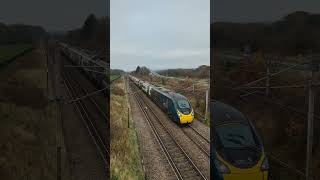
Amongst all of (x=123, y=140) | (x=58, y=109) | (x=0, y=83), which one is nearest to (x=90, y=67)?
(x=58, y=109)

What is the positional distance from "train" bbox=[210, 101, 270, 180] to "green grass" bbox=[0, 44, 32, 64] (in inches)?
194

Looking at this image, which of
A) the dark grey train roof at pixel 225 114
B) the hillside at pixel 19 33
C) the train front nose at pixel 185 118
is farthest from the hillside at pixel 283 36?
the train front nose at pixel 185 118

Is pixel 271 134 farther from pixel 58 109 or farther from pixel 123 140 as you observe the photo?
pixel 123 140

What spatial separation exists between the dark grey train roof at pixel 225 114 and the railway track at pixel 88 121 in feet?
9.59

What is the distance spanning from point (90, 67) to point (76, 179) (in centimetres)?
283

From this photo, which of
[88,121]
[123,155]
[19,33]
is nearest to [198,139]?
[123,155]

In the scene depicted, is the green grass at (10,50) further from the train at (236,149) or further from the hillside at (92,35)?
the train at (236,149)

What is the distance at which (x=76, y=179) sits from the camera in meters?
7.25

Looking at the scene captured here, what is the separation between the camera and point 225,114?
26.5ft

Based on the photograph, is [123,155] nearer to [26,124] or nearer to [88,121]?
[88,121]

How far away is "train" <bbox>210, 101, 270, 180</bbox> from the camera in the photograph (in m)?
7.24

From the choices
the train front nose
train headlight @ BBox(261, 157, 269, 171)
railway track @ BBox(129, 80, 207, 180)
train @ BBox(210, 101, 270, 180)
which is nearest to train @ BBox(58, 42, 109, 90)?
train @ BBox(210, 101, 270, 180)

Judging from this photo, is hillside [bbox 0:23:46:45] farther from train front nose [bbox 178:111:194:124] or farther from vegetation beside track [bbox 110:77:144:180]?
train front nose [bbox 178:111:194:124]

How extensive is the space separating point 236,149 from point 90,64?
4260mm
